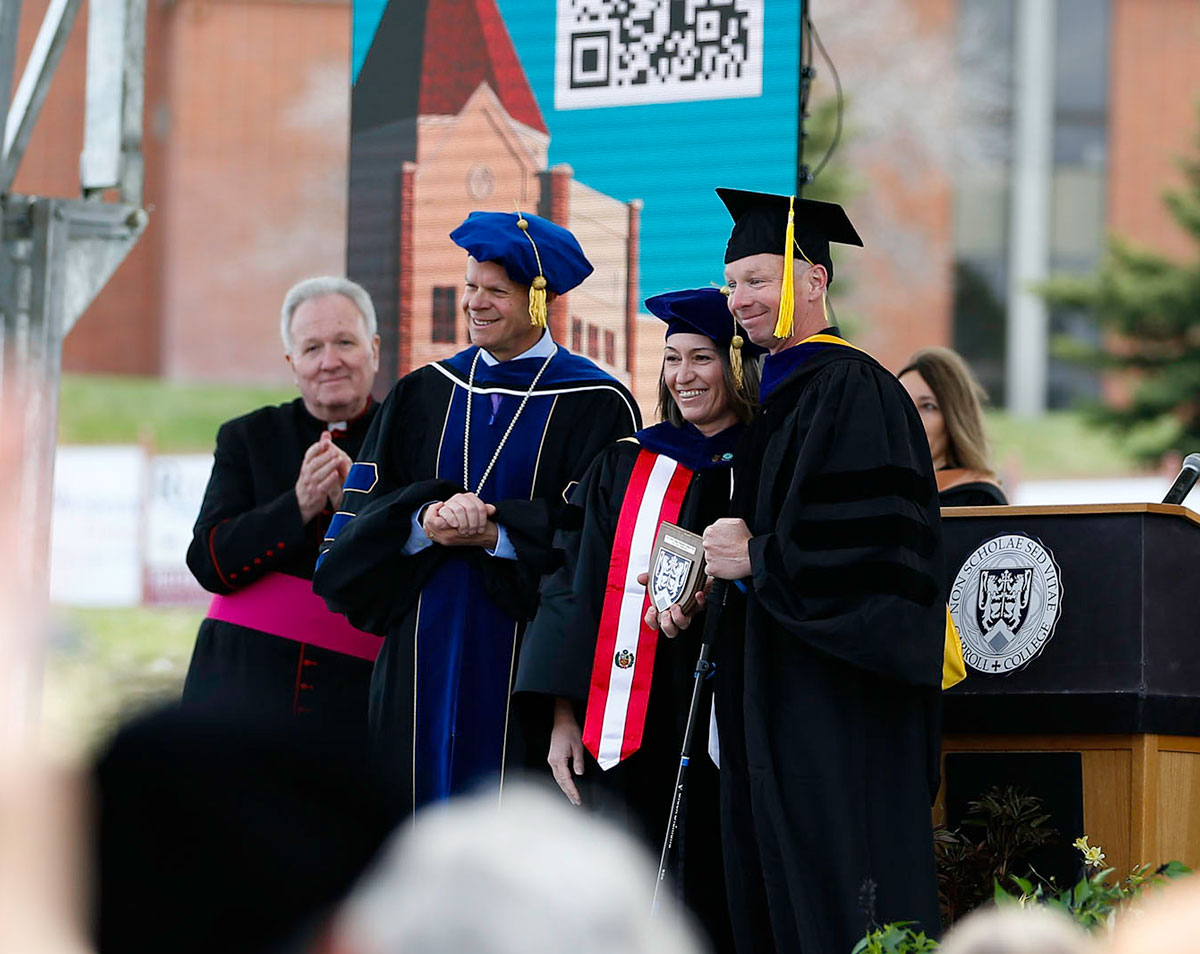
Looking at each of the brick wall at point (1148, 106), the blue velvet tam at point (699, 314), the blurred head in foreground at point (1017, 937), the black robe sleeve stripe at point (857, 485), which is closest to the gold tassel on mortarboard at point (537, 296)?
the blue velvet tam at point (699, 314)

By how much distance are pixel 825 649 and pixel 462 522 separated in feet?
3.64

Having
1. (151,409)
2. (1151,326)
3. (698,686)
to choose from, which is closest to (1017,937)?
(698,686)

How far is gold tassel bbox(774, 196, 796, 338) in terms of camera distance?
4.56m

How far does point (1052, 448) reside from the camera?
2689cm

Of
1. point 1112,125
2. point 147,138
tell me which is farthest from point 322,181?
point 1112,125

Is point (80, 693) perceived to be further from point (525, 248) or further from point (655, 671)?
point (525, 248)

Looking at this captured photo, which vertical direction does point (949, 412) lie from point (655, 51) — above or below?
below

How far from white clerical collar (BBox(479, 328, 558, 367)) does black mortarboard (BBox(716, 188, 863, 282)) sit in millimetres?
750

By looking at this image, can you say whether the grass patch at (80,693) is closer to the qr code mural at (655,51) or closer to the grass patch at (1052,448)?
the qr code mural at (655,51)

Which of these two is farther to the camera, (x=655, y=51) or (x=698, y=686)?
(x=655, y=51)

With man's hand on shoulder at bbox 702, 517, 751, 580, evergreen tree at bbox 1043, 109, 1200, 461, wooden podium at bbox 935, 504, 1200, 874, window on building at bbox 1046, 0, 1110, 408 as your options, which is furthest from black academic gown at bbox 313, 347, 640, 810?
window on building at bbox 1046, 0, 1110, 408

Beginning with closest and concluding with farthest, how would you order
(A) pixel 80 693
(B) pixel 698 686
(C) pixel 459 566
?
(A) pixel 80 693
(B) pixel 698 686
(C) pixel 459 566

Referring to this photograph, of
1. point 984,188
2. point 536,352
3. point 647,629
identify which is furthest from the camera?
point 984,188

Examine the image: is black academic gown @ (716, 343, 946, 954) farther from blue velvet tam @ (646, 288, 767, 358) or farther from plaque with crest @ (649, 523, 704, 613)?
blue velvet tam @ (646, 288, 767, 358)
